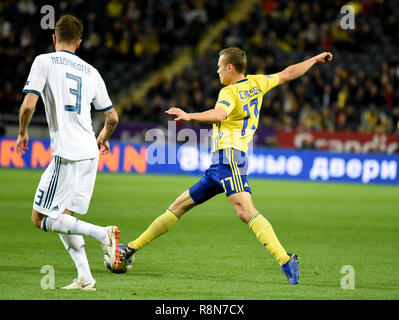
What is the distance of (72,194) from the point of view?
630 centimetres

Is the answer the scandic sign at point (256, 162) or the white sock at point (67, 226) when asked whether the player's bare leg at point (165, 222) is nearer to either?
the white sock at point (67, 226)

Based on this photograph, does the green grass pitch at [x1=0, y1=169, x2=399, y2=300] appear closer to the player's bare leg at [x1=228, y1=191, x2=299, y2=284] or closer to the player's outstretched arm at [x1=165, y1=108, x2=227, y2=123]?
the player's bare leg at [x1=228, y1=191, x2=299, y2=284]

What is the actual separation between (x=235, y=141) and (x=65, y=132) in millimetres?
1735

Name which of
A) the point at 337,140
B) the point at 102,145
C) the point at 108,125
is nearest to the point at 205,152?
the point at 337,140

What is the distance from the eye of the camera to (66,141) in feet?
20.6

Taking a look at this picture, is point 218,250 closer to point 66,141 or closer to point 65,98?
point 66,141

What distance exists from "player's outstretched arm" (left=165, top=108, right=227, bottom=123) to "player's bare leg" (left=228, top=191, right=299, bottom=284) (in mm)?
868

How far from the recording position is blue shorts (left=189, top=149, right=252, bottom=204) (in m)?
7.12

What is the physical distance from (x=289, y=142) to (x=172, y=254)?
50.1ft

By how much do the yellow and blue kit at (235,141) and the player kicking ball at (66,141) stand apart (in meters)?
1.30

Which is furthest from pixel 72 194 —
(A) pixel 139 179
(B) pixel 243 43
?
(B) pixel 243 43

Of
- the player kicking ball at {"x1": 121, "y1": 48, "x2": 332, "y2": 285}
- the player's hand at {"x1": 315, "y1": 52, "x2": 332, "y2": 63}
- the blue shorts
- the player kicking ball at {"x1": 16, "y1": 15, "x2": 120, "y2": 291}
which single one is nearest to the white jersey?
the player kicking ball at {"x1": 16, "y1": 15, "x2": 120, "y2": 291}

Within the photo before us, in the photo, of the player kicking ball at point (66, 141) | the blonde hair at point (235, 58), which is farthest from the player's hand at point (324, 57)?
the player kicking ball at point (66, 141)
